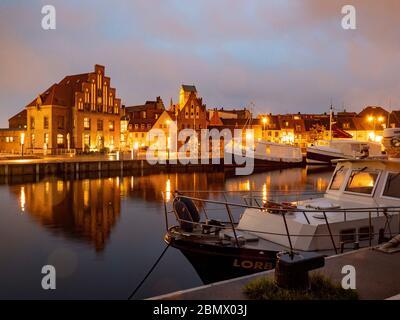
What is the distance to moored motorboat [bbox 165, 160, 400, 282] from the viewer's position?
464 inches

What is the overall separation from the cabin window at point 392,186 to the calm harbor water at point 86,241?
6.32 meters

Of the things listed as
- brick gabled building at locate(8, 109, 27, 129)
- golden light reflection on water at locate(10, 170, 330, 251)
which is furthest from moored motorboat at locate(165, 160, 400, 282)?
brick gabled building at locate(8, 109, 27, 129)

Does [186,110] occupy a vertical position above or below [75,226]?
above

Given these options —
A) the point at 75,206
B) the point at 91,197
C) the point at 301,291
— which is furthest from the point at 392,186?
the point at 91,197

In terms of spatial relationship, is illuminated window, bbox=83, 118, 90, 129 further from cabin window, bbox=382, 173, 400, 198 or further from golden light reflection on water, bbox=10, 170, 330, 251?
cabin window, bbox=382, 173, 400, 198

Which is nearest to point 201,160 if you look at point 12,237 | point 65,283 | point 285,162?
point 285,162

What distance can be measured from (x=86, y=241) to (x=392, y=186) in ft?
56.0

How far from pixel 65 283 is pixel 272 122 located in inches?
4519

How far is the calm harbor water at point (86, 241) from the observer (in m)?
15.7

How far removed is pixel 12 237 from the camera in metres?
24.2

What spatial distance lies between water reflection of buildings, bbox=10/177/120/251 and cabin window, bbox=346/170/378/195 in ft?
45.0

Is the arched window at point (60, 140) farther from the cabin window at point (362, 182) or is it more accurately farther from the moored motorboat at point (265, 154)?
the cabin window at point (362, 182)
